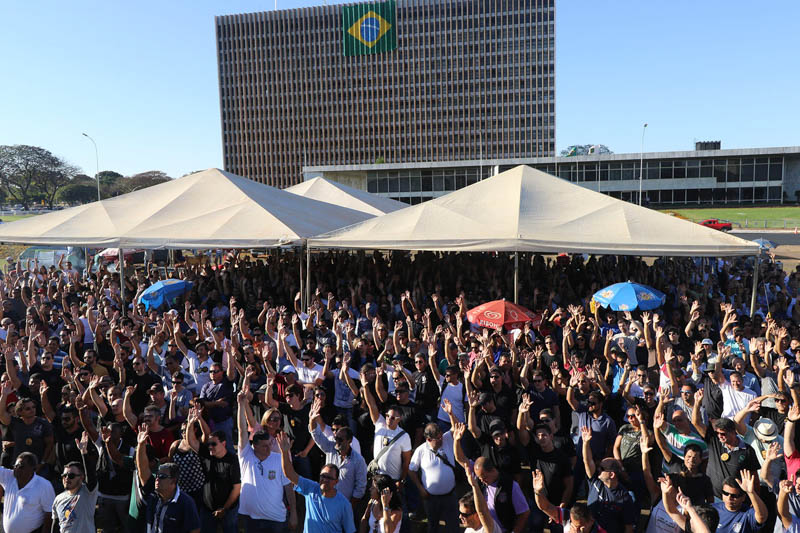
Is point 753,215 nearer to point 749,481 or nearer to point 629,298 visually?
point 629,298

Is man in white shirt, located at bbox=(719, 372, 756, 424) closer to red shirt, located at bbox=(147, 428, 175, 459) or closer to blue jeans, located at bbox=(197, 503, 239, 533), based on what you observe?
blue jeans, located at bbox=(197, 503, 239, 533)

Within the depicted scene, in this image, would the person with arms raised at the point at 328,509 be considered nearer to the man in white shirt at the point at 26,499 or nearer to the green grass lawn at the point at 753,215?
the man in white shirt at the point at 26,499

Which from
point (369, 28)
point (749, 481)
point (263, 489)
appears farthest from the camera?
point (369, 28)

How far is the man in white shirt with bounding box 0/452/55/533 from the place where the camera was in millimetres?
4129

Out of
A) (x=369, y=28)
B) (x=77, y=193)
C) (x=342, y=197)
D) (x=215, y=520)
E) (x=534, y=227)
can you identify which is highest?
(x=369, y=28)

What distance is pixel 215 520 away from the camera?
438 centimetres

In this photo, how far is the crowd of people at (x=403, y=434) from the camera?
396 cm

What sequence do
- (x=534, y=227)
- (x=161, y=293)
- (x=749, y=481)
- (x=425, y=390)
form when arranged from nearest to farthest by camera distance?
(x=749, y=481) < (x=425, y=390) < (x=161, y=293) < (x=534, y=227)

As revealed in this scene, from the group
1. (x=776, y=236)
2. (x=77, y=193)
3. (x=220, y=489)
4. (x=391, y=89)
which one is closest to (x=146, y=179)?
(x=77, y=193)

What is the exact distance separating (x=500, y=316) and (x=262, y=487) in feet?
15.6

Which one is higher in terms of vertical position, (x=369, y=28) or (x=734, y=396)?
(x=369, y=28)

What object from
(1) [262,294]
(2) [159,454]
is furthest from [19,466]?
(1) [262,294]

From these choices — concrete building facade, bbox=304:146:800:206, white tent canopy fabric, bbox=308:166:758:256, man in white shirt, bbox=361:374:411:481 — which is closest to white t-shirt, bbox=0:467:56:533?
man in white shirt, bbox=361:374:411:481

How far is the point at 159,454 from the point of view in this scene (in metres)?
4.91
